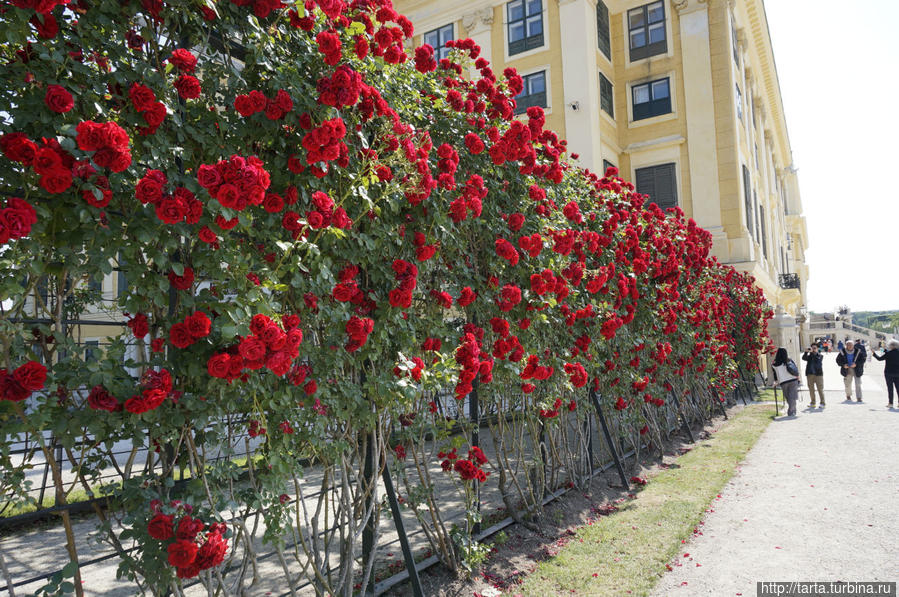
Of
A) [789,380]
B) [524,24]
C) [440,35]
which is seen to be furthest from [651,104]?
[789,380]

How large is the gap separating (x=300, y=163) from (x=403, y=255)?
3.17 feet

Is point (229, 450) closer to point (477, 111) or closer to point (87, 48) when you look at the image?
point (87, 48)

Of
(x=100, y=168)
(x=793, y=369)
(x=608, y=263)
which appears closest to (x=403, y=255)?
(x=100, y=168)

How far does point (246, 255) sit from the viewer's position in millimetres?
2631

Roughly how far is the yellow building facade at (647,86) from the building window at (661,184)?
0.12 ft

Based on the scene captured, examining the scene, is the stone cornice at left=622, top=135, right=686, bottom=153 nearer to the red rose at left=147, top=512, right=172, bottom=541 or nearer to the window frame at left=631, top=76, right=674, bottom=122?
the window frame at left=631, top=76, right=674, bottom=122

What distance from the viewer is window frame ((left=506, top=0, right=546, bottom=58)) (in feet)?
66.9

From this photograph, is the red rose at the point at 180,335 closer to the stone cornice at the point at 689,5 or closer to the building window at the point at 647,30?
the building window at the point at 647,30

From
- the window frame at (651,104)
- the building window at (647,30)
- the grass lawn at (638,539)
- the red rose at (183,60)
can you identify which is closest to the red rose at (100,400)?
the red rose at (183,60)

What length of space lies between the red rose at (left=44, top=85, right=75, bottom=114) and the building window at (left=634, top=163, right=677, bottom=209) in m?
20.7

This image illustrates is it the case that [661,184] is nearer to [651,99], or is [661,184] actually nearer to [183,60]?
[651,99]

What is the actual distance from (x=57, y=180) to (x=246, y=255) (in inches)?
32.1

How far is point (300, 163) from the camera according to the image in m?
2.86

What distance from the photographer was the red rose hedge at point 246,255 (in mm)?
2127
